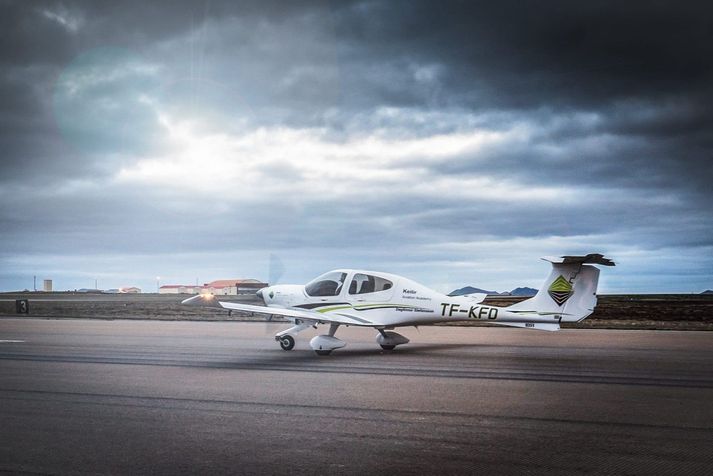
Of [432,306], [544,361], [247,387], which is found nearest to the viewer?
[247,387]

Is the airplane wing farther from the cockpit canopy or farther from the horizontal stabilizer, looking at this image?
the horizontal stabilizer

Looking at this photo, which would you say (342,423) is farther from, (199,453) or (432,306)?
(432,306)

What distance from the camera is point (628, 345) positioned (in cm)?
2284

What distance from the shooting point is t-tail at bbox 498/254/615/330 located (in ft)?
61.1

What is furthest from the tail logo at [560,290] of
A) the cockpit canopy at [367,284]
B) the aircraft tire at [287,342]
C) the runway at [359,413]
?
the aircraft tire at [287,342]

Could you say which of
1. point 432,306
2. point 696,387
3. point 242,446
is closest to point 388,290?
point 432,306

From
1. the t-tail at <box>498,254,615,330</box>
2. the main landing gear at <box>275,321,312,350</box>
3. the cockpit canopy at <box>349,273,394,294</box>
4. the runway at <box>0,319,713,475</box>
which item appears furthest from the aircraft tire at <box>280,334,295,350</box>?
the t-tail at <box>498,254,615,330</box>

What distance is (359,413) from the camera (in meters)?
10.1

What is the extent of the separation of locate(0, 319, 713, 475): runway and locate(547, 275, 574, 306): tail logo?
5.50 ft

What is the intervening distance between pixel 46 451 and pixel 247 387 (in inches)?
216

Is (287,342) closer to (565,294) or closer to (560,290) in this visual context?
(560,290)

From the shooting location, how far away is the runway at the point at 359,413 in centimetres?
729

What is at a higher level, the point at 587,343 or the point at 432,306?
the point at 432,306

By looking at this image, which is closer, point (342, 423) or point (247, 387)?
point (342, 423)
